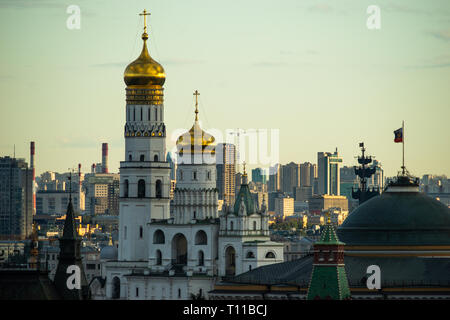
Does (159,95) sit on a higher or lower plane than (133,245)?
higher

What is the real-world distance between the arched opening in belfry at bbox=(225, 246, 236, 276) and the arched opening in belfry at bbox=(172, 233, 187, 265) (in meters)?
4.74

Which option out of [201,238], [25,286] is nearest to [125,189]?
[201,238]

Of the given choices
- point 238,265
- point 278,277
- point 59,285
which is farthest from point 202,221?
point 59,285

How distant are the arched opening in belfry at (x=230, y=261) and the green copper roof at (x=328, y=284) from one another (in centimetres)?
3847

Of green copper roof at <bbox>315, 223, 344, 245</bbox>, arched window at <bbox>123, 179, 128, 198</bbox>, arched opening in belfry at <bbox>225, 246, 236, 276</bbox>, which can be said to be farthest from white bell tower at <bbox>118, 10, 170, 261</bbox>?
green copper roof at <bbox>315, 223, 344, 245</bbox>

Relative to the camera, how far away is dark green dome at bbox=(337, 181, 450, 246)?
123 m

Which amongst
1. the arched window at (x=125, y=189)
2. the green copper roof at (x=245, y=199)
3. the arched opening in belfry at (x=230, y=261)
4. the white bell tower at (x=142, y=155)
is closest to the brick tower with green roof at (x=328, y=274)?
the green copper roof at (x=245, y=199)

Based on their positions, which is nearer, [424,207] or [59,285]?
[59,285]

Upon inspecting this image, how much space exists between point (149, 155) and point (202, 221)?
7.13 m

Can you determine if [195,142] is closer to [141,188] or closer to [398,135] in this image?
[141,188]

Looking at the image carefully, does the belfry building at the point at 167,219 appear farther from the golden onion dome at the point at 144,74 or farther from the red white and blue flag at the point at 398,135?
the red white and blue flag at the point at 398,135

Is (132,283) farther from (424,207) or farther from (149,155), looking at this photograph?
(424,207)

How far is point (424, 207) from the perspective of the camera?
124438 millimetres
